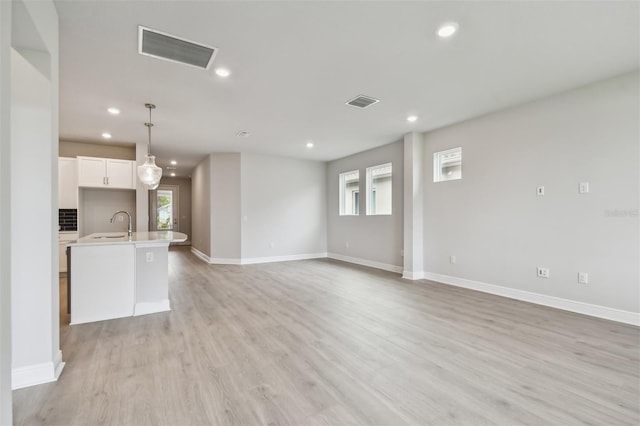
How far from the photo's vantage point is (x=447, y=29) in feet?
7.82

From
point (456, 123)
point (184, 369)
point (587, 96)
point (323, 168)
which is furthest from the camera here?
point (323, 168)

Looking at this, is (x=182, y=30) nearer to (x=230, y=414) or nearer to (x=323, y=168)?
(x=230, y=414)

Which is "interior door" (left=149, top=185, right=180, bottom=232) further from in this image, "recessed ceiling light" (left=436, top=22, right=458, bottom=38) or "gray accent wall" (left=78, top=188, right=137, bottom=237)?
"recessed ceiling light" (left=436, top=22, right=458, bottom=38)

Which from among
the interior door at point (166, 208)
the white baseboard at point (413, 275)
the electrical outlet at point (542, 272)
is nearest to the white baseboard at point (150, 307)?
the white baseboard at point (413, 275)

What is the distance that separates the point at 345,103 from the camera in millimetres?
3961

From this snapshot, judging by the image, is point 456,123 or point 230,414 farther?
point 456,123

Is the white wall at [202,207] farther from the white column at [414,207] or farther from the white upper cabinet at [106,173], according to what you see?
the white column at [414,207]

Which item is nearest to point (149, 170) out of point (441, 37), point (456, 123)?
point (441, 37)

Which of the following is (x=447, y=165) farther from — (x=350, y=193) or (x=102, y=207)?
(x=102, y=207)

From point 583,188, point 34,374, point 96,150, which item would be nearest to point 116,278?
point 34,374

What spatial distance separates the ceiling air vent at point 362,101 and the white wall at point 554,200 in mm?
1825

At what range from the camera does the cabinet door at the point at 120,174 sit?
225 inches

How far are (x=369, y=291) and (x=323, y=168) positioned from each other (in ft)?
14.8

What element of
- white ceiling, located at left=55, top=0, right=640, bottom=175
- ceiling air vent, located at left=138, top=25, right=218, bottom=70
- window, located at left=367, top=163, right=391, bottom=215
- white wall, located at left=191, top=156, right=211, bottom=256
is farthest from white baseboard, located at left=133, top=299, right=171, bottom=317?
window, located at left=367, top=163, right=391, bottom=215
